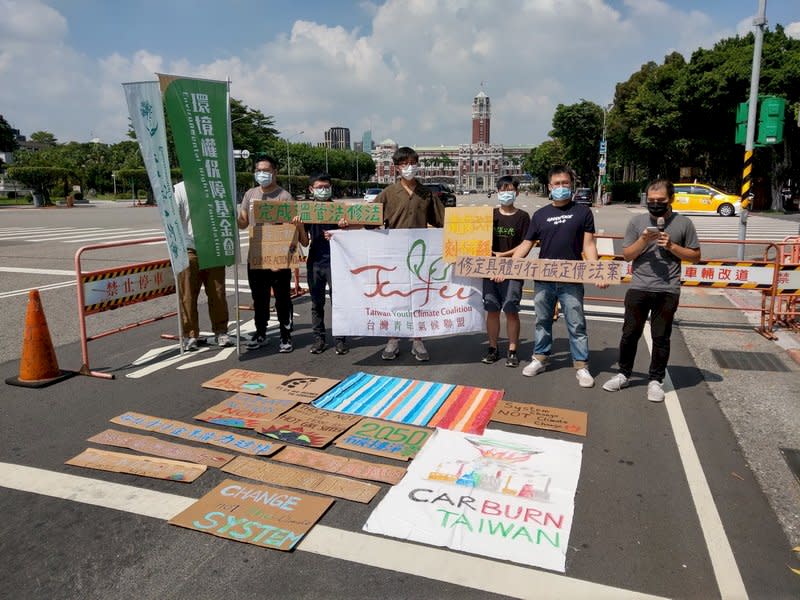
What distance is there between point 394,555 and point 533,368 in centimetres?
325

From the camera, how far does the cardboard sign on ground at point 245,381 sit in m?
5.46

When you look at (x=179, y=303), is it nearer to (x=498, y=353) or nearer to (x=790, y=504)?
(x=498, y=353)

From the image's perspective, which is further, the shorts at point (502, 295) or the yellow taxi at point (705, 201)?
the yellow taxi at point (705, 201)

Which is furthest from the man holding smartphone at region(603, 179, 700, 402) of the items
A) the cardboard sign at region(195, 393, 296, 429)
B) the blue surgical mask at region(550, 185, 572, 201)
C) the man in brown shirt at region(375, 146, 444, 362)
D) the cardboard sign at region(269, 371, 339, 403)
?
the cardboard sign at region(195, 393, 296, 429)

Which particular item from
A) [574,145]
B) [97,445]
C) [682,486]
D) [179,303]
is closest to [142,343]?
[179,303]

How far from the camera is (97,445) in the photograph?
4.33 metres

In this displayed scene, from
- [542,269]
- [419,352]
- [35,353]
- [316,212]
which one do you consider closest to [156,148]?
[316,212]

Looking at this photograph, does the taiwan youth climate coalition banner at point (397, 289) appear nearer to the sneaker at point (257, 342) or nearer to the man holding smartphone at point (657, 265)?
the sneaker at point (257, 342)

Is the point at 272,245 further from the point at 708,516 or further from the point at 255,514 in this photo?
the point at 708,516

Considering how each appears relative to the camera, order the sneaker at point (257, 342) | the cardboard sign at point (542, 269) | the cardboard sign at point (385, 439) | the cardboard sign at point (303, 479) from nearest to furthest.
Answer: the cardboard sign at point (303, 479) → the cardboard sign at point (385, 439) → the cardboard sign at point (542, 269) → the sneaker at point (257, 342)

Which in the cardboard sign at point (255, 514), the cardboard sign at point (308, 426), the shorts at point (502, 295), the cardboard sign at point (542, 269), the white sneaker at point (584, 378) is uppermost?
the cardboard sign at point (542, 269)

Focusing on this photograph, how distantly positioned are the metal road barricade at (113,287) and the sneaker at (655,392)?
16.7 ft

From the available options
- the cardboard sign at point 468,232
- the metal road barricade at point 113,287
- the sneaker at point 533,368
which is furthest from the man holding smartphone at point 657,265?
the metal road barricade at point 113,287

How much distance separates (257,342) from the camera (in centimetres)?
698
